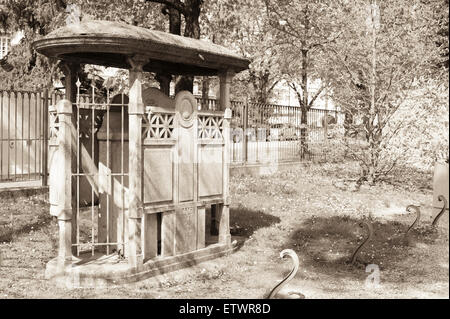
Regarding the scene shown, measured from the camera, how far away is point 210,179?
7.90m

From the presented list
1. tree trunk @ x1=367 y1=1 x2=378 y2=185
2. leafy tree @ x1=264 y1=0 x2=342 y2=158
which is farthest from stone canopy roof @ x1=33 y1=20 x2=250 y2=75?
leafy tree @ x1=264 y1=0 x2=342 y2=158

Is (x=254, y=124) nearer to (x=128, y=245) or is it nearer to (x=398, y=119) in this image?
(x=398, y=119)

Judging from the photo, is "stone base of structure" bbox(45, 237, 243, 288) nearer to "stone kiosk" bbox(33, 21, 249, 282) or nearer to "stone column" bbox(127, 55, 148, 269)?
"stone kiosk" bbox(33, 21, 249, 282)

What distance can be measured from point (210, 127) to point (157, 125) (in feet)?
3.77

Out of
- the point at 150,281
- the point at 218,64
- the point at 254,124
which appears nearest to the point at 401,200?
the point at 254,124

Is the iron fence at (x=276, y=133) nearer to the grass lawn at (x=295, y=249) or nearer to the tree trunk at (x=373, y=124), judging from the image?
the tree trunk at (x=373, y=124)

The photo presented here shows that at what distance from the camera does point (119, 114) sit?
288 inches

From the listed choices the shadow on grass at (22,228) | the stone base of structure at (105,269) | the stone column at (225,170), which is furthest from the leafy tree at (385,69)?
the stone base of structure at (105,269)

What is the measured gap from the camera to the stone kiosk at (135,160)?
651 centimetres

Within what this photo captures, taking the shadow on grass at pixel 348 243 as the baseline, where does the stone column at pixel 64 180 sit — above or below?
above

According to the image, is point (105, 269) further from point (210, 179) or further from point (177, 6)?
point (177, 6)

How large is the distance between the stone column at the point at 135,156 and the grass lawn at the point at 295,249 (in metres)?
0.51

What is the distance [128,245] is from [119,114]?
1.80 meters
